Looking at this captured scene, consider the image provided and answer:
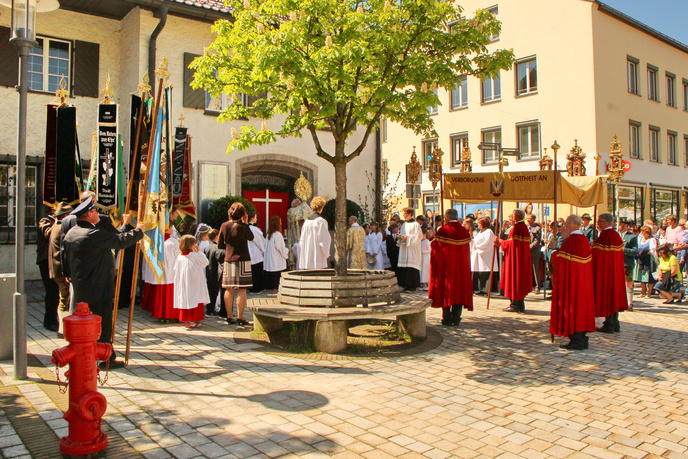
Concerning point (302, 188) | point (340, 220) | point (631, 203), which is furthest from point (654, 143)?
point (340, 220)

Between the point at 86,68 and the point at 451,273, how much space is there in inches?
421

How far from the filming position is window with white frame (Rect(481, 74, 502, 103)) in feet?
95.8

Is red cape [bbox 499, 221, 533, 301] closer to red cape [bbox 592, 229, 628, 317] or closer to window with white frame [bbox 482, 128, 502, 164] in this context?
red cape [bbox 592, 229, 628, 317]

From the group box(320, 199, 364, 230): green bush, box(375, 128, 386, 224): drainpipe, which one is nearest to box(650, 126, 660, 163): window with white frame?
box(375, 128, 386, 224): drainpipe

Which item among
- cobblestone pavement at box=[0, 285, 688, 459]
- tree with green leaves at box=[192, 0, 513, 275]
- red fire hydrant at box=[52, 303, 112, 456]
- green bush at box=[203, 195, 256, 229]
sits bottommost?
cobblestone pavement at box=[0, 285, 688, 459]

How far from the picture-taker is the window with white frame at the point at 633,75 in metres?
27.6

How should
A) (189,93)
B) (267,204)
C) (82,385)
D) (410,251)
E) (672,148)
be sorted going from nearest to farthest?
(82,385), (410,251), (189,93), (267,204), (672,148)

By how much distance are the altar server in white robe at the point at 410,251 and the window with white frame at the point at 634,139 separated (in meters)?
19.1

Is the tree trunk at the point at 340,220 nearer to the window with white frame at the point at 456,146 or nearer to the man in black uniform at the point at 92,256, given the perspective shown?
the man in black uniform at the point at 92,256

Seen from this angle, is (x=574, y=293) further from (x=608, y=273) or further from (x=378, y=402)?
(x=378, y=402)

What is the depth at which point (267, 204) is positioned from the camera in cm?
1670

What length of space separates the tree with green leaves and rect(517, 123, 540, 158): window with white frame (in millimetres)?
21093

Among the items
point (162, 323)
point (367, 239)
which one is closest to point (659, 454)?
point (162, 323)

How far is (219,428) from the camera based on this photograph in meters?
4.38
